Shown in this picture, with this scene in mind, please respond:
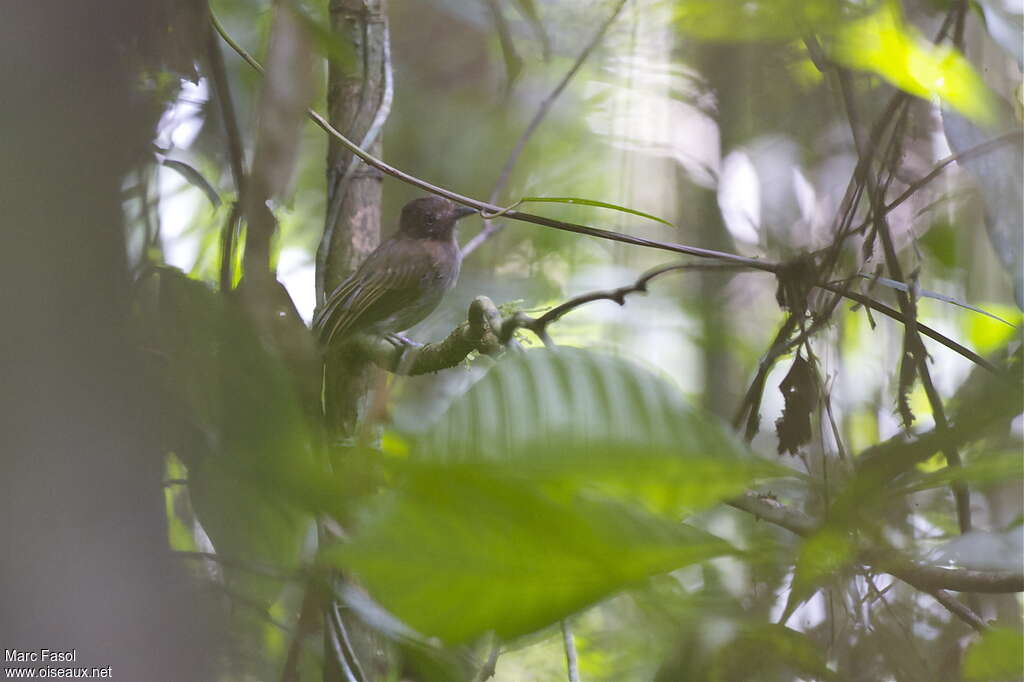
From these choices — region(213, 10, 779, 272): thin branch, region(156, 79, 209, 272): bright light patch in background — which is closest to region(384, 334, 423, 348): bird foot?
region(213, 10, 779, 272): thin branch

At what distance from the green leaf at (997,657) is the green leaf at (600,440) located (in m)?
0.17

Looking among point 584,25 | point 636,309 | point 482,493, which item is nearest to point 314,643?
point 482,493

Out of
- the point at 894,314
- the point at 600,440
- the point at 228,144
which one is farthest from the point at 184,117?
the point at 894,314

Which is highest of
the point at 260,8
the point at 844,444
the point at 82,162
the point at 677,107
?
the point at 677,107

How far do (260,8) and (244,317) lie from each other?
34 centimetres

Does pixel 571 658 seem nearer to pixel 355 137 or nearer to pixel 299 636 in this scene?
pixel 299 636

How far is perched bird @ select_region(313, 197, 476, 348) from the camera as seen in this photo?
26.4 inches

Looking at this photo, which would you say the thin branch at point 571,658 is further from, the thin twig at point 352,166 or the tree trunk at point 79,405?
the thin twig at point 352,166

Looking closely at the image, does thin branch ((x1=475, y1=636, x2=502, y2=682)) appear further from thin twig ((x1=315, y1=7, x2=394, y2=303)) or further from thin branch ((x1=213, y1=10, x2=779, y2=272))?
thin twig ((x1=315, y1=7, x2=394, y2=303))

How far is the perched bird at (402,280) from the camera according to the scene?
670 mm

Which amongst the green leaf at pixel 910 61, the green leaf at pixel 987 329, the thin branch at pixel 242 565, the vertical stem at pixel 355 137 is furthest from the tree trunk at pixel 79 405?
the green leaf at pixel 987 329

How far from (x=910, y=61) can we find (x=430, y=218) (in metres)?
0.55

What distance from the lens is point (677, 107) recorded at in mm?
1104

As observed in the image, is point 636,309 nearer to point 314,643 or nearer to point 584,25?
point 584,25
